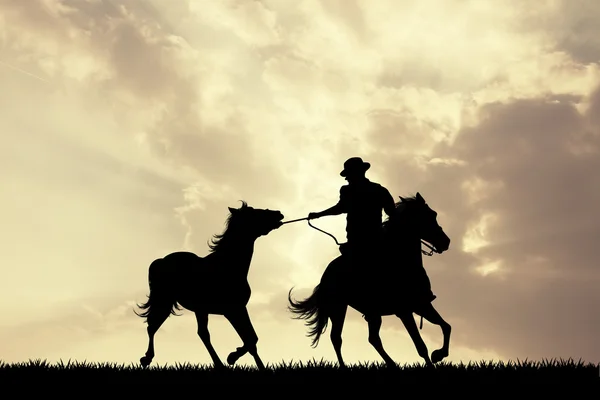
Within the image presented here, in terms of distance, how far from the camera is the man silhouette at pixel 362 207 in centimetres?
1130

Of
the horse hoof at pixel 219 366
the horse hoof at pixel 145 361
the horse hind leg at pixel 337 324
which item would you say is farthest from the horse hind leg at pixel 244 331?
the horse hoof at pixel 145 361

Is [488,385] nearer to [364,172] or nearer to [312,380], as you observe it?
[312,380]

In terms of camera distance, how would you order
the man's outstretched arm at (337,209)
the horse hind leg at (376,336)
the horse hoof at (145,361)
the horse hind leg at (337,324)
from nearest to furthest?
the horse hind leg at (376,336), the man's outstretched arm at (337,209), the horse hind leg at (337,324), the horse hoof at (145,361)

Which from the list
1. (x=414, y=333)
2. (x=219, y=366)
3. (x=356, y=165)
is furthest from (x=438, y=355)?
(x=219, y=366)

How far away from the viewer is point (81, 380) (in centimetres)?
1031

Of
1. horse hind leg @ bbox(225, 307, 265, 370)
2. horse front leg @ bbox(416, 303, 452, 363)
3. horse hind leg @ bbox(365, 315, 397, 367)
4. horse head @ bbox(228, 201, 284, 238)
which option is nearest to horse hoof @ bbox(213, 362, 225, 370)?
horse hind leg @ bbox(225, 307, 265, 370)

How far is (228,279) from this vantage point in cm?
1224

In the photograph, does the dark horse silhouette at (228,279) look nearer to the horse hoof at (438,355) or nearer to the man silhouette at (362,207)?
the man silhouette at (362,207)

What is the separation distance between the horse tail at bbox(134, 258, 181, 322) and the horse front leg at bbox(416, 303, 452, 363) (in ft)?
13.7

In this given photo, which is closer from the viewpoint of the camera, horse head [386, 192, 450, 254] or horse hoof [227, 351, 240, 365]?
horse head [386, 192, 450, 254]

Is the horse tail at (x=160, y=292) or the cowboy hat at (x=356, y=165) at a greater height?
the cowboy hat at (x=356, y=165)

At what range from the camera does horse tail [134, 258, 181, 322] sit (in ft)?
43.0

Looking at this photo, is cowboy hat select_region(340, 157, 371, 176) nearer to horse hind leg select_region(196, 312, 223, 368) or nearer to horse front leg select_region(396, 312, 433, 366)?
horse front leg select_region(396, 312, 433, 366)

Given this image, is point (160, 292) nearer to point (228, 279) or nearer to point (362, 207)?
point (228, 279)
